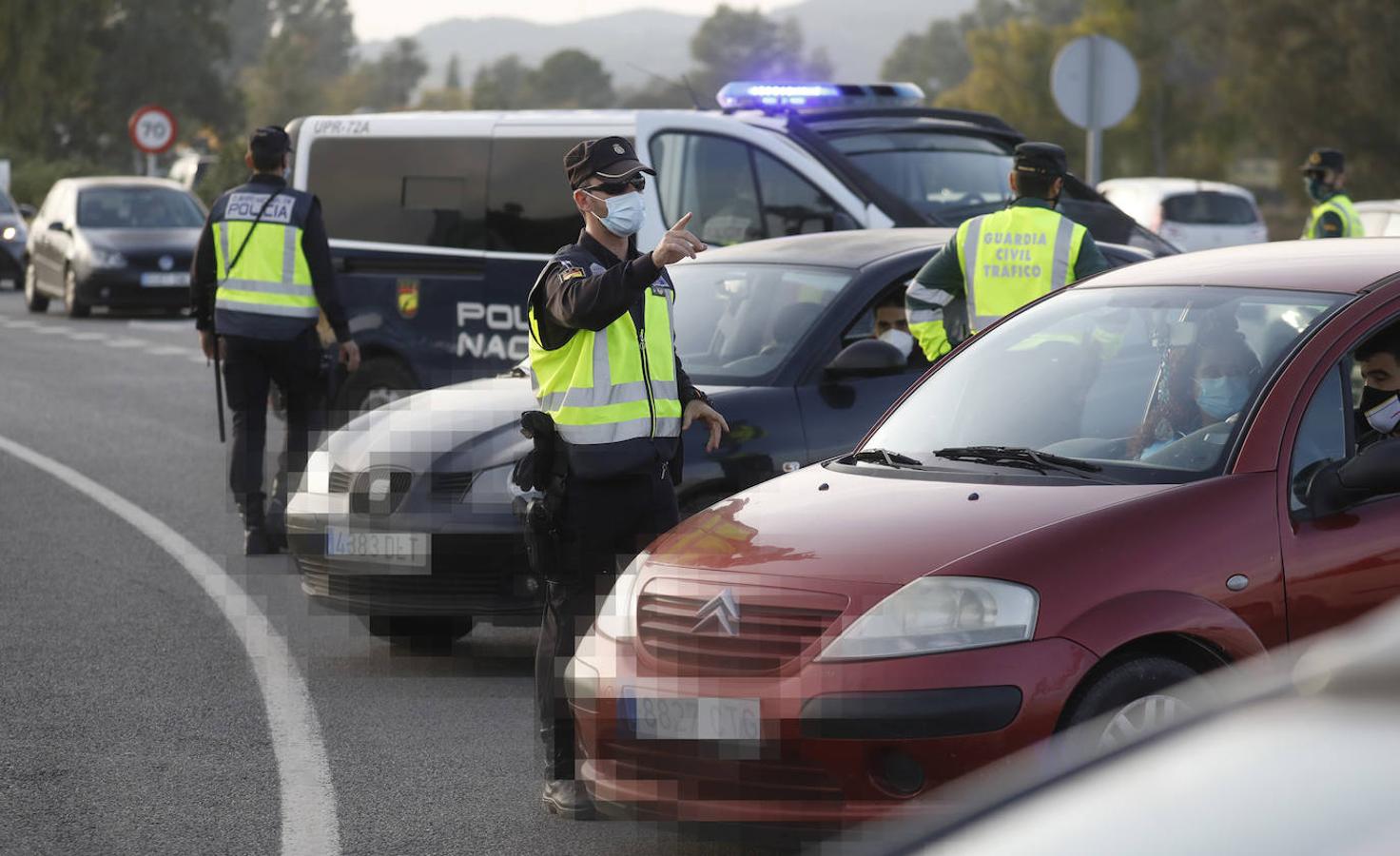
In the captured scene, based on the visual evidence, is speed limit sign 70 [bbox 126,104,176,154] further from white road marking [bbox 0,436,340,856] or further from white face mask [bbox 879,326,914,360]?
white face mask [bbox 879,326,914,360]

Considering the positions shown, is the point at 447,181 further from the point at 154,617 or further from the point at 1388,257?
the point at 1388,257

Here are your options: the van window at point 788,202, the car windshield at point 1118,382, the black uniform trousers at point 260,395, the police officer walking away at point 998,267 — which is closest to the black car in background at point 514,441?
the police officer walking away at point 998,267

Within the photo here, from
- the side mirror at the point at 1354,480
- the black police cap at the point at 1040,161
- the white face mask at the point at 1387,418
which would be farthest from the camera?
the black police cap at the point at 1040,161

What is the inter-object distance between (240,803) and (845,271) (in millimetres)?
3264

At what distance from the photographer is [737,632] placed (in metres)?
4.81

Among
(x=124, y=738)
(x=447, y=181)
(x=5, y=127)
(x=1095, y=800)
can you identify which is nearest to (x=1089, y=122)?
(x=447, y=181)

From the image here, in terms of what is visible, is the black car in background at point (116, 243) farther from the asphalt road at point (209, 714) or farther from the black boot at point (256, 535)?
the black boot at point (256, 535)

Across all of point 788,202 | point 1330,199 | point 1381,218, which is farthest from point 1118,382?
point 1381,218

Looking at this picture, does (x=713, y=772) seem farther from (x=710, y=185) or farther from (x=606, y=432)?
(x=710, y=185)

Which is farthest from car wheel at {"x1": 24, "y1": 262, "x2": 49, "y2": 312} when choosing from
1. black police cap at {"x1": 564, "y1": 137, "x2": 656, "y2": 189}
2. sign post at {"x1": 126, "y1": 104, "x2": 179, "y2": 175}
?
black police cap at {"x1": 564, "y1": 137, "x2": 656, "y2": 189}

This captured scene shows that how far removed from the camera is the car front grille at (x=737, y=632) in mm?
4703

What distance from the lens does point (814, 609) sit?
4711mm

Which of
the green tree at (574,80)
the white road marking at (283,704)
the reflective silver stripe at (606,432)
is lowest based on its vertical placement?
the white road marking at (283,704)

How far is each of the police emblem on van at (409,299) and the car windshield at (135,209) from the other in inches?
552
